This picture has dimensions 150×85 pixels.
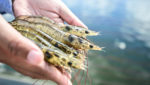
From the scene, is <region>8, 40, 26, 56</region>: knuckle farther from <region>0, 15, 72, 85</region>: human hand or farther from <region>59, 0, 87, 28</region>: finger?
<region>59, 0, 87, 28</region>: finger

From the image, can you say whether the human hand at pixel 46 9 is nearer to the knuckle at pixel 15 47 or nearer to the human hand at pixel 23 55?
the human hand at pixel 23 55

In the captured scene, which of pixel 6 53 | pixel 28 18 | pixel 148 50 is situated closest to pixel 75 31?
pixel 28 18

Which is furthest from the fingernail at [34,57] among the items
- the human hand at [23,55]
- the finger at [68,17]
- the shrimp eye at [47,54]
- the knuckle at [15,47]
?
the finger at [68,17]

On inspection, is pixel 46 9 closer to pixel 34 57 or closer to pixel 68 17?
pixel 68 17

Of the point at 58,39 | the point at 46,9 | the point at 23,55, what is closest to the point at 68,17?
the point at 46,9

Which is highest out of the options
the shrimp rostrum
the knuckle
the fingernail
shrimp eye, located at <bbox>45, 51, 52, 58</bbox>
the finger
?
the finger

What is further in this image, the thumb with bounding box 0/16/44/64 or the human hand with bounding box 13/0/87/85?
the human hand with bounding box 13/0/87/85

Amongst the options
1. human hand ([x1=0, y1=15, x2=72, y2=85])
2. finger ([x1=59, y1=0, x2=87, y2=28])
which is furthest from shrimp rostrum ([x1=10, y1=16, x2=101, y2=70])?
finger ([x1=59, y1=0, x2=87, y2=28])
